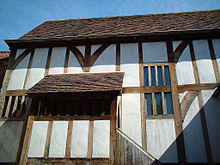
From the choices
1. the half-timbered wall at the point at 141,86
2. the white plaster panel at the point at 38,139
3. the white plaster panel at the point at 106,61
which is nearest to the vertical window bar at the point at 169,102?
the half-timbered wall at the point at 141,86

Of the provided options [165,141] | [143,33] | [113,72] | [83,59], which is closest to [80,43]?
[83,59]

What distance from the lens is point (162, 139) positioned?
21.8 ft

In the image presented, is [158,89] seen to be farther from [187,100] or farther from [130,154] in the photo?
[130,154]

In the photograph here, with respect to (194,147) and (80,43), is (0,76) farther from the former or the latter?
(194,147)

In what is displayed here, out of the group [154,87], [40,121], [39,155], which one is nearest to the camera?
[39,155]

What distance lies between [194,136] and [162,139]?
42.2 inches

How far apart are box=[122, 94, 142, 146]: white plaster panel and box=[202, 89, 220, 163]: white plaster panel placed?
2366 mm

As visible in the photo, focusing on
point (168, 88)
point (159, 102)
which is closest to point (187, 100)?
point (168, 88)

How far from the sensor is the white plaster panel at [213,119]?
633 cm

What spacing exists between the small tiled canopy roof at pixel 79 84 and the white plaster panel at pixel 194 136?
2.73m

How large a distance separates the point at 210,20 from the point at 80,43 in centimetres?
608

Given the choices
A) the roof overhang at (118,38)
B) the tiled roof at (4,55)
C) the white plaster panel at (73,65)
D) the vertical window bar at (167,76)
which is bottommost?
the vertical window bar at (167,76)

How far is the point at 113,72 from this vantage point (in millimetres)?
7902

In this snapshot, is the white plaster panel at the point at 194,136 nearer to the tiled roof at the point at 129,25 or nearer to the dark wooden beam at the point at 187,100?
the dark wooden beam at the point at 187,100
